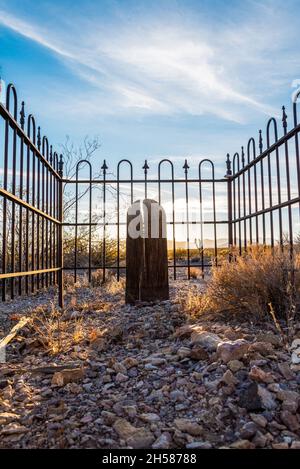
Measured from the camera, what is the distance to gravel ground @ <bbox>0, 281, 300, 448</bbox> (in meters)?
1.66

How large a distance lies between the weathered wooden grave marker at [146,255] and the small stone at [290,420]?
9.46 ft

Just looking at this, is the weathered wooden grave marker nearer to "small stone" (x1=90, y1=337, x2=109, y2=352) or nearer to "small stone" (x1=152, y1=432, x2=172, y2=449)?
"small stone" (x1=90, y1=337, x2=109, y2=352)

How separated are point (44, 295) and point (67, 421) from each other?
4.29m

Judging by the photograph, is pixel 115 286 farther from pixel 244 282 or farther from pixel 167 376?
pixel 167 376

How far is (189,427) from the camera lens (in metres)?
1.68

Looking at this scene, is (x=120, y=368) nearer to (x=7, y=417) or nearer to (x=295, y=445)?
(x=7, y=417)

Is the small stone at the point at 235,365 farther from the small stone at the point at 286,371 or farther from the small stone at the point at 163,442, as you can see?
the small stone at the point at 163,442

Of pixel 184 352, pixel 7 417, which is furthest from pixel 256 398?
pixel 7 417

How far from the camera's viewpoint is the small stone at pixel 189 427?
1.66m

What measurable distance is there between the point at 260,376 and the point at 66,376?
3.64ft

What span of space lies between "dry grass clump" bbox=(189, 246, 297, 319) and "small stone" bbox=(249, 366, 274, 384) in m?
1.16

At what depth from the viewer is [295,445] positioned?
1551 mm

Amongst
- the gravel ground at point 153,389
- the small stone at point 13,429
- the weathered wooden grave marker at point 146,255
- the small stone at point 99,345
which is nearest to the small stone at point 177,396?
the gravel ground at point 153,389
